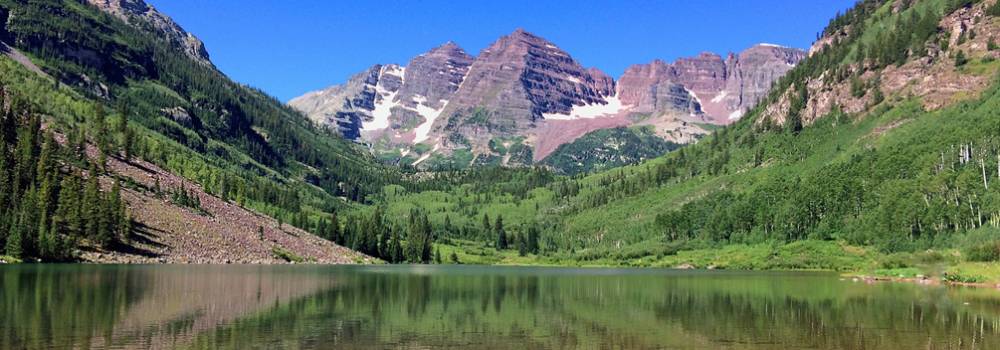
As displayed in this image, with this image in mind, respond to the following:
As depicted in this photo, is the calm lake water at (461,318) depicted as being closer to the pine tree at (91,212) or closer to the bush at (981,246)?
the bush at (981,246)

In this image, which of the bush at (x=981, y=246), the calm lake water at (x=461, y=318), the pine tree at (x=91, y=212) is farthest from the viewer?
the pine tree at (x=91, y=212)

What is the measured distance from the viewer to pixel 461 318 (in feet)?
188

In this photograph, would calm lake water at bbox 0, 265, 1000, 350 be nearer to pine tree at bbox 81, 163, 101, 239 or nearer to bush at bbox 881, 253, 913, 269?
pine tree at bbox 81, 163, 101, 239

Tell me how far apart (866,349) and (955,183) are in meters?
154

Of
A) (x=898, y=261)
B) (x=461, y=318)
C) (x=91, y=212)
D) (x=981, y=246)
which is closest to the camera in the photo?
(x=461, y=318)

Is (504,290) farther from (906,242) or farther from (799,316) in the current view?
(906,242)

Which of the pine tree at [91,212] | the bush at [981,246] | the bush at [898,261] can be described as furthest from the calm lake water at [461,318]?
the bush at [898,261]

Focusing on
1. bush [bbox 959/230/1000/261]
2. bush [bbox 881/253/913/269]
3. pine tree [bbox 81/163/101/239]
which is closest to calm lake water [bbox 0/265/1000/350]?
bush [bbox 959/230/1000/261]

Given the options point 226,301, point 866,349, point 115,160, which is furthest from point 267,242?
point 866,349

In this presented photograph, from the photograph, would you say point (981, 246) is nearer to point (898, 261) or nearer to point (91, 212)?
point (898, 261)

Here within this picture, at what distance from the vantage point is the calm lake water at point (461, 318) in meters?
43.1

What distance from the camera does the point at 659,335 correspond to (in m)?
48.1

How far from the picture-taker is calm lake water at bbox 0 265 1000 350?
141ft

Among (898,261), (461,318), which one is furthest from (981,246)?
(461,318)
